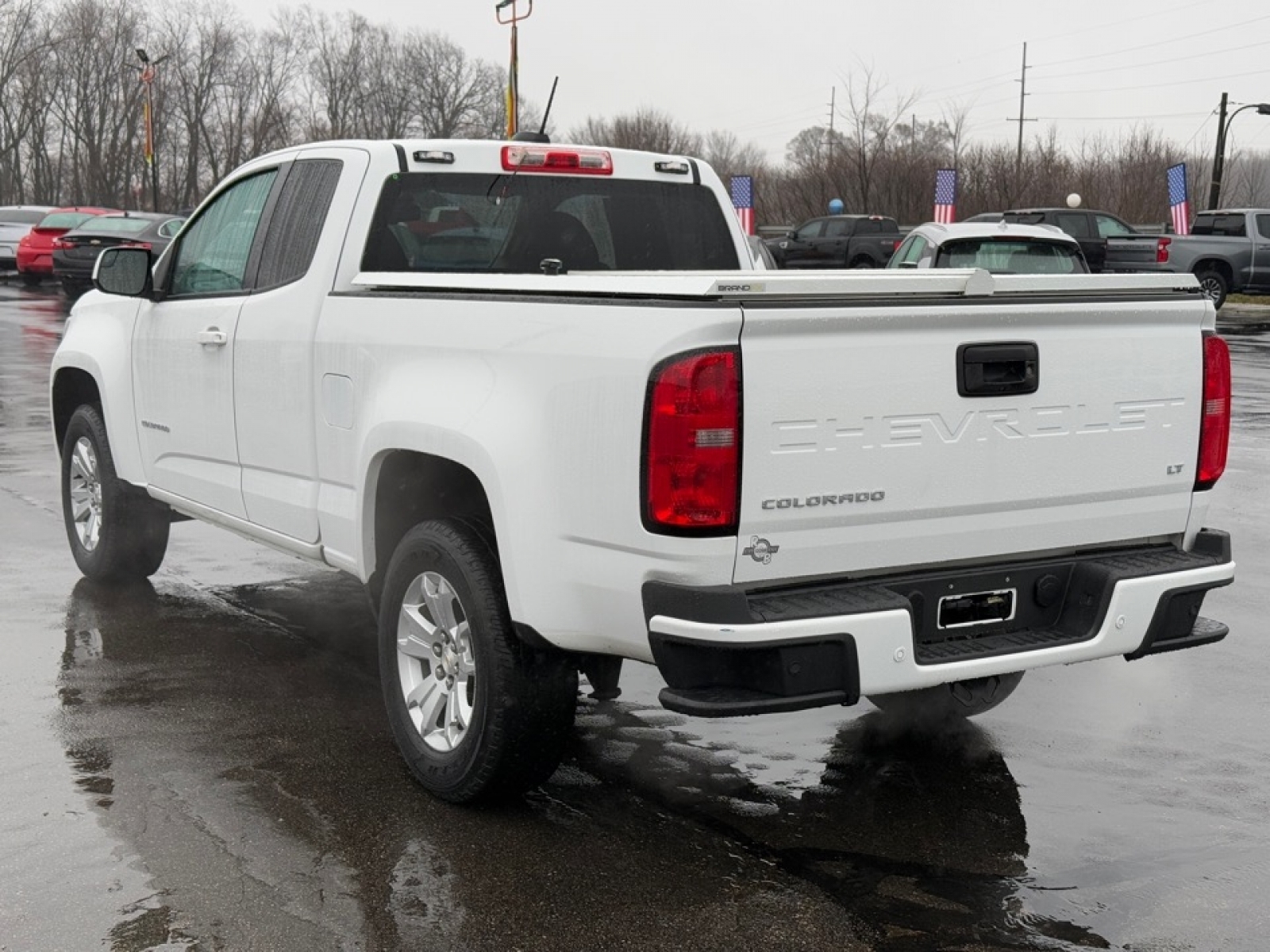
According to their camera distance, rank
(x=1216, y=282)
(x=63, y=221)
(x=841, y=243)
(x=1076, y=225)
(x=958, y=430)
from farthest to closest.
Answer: (x=841, y=243), (x=63, y=221), (x=1076, y=225), (x=1216, y=282), (x=958, y=430)

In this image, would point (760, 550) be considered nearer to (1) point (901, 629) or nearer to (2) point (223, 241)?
(1) point (901, 629)

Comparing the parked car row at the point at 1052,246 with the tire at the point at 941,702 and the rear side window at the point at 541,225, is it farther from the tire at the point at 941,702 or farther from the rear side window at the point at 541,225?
the tire at the point at 941,702

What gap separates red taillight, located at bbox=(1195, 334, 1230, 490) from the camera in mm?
4500

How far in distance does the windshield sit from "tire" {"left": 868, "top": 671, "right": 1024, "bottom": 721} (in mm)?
10487

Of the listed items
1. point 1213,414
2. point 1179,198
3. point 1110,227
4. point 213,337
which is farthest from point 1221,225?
point 213,337

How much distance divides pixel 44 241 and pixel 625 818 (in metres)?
32.6

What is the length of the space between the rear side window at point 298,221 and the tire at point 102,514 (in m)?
1.73

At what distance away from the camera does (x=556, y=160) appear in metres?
5.77

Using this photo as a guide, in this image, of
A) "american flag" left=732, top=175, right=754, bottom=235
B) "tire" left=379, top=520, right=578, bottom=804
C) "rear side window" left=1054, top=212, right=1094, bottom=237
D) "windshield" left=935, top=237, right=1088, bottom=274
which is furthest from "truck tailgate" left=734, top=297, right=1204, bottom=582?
"american flag" left=732, top=175, right=754, bottom=235

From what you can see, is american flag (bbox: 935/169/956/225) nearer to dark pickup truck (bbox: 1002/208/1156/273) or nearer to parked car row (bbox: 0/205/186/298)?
dark pickup truck (bbox: 1002/208/1156/273)

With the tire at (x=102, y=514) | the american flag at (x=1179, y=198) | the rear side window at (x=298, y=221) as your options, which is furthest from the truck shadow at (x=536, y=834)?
the american flag at (x=1179, y=198)

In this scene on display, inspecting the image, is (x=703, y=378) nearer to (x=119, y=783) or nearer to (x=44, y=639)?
(x=119, y=783)

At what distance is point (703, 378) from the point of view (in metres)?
3.66

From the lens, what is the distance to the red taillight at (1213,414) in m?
4.50
